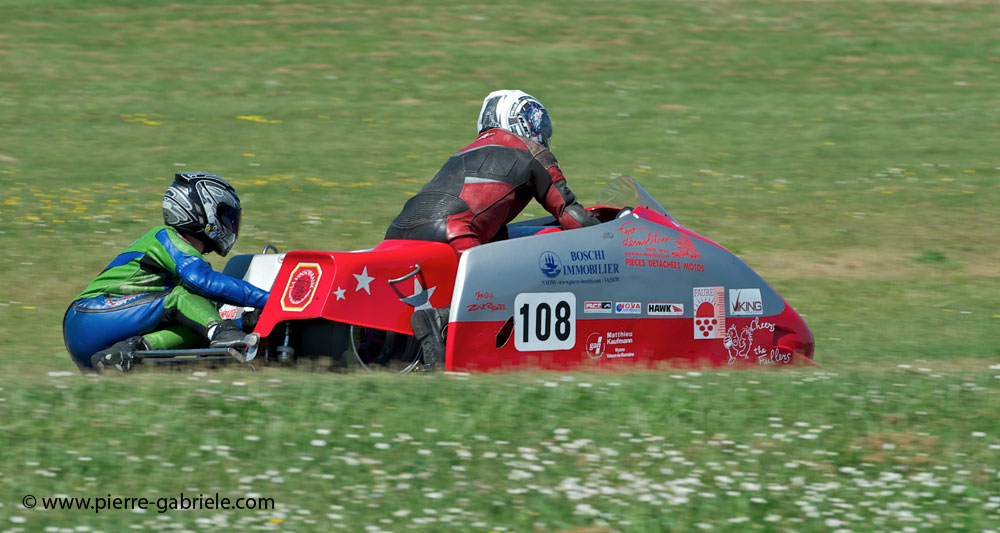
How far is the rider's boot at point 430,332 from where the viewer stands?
7.77 m

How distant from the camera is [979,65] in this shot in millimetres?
24125

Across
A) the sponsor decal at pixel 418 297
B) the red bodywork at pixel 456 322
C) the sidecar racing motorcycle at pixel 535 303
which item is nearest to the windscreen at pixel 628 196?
the sidecar racing motorcycle at pixel 535 303

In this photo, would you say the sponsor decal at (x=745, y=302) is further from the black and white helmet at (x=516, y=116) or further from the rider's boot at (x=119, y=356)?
the rider's boot at (x=119, y=356)

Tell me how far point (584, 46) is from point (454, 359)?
1770 centimetres

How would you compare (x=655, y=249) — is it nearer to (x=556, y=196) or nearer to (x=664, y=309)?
(x=664, y=309)

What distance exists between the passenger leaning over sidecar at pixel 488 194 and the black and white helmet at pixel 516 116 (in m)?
0.01

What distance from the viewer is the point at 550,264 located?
26.2ft

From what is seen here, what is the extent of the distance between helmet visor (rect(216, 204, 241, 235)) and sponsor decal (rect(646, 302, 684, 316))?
2.81 m

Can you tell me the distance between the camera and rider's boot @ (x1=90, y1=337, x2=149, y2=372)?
7867 millimetres

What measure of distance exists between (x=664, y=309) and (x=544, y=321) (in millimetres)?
883

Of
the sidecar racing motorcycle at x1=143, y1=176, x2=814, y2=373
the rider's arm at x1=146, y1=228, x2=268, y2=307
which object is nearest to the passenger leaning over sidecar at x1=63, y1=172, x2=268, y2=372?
the rider's arm at x1=146, y1=228, x2=268, y2=307

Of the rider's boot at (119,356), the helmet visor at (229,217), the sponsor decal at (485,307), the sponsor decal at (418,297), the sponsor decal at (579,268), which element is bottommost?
the rider's boot at (119,356)

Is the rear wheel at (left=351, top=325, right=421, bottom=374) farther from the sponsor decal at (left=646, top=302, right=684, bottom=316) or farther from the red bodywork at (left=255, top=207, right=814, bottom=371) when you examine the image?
the sponsor decal at (left=646, top=302, right=684, bottom=316)

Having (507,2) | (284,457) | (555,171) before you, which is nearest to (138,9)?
(507,2)
